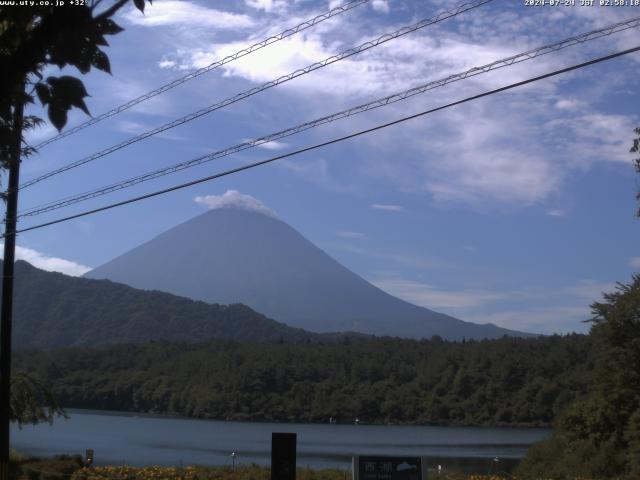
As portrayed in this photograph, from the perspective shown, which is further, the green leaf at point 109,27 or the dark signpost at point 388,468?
the dark signpost at point 388,468

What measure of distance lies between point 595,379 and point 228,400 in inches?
2760

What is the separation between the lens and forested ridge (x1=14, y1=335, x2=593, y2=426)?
80.2m

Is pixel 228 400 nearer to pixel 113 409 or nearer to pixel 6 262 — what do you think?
pixel 113 409

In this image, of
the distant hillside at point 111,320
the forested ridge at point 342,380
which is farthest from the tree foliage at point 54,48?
the distant hillside at point 111,320

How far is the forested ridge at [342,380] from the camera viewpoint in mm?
80188

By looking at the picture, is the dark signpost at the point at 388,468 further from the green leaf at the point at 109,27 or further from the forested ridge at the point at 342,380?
the forested ridge at the point at 342,380

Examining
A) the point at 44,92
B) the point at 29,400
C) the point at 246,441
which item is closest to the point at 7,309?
the point at 29,400

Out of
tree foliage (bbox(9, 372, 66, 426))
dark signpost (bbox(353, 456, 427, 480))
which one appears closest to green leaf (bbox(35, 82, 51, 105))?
dark signpost (bbox(353, 456, 427, 480))

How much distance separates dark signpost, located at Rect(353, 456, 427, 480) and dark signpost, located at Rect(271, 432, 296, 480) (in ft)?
2.76

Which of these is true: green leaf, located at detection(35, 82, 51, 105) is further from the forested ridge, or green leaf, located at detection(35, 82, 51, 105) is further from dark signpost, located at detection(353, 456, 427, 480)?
the forested ridge

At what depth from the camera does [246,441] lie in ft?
202

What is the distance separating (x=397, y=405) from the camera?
9200 centimetres

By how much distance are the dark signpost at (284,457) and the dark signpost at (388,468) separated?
84cm

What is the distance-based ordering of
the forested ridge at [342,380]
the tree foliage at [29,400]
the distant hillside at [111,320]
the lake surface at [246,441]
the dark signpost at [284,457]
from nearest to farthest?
the dark signpost at [284,457], the tree foliage at [29,400], the lake surface at [246,441], the forested ridge at [342,380], the distant hillside at [111,320]
